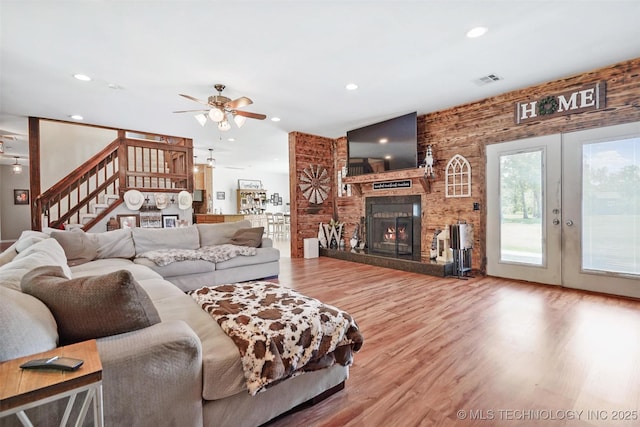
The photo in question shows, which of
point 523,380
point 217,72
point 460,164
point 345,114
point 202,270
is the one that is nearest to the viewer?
point 523,380

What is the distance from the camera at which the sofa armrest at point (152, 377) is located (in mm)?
1099

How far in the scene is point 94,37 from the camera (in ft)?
9.05

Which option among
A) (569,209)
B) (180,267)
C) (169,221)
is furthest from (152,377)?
(169,221)

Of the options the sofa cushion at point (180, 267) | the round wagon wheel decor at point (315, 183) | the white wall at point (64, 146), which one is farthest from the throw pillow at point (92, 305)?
the white wall at point (64, 146)

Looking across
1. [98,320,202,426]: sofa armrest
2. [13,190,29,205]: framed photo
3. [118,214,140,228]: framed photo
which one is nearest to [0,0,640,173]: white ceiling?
[118,214,140,228]: framed photo

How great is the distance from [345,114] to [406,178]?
5.14 ft

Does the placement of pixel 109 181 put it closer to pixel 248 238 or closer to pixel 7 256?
pixel 248 238

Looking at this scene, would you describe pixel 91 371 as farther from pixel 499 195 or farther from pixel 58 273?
pixel 499 195

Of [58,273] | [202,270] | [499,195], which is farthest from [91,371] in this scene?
[499,195]

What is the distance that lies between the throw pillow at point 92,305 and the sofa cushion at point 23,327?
1.8 inches

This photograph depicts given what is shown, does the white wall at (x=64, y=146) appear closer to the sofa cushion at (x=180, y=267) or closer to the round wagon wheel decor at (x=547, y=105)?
the sofa cushion at (x=180, y=267)

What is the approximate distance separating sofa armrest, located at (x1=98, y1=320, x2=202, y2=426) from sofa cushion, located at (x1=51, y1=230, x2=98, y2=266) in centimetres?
296

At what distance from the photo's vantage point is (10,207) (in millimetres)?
9133

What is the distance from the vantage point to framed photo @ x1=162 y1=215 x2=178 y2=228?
6.46 metres
